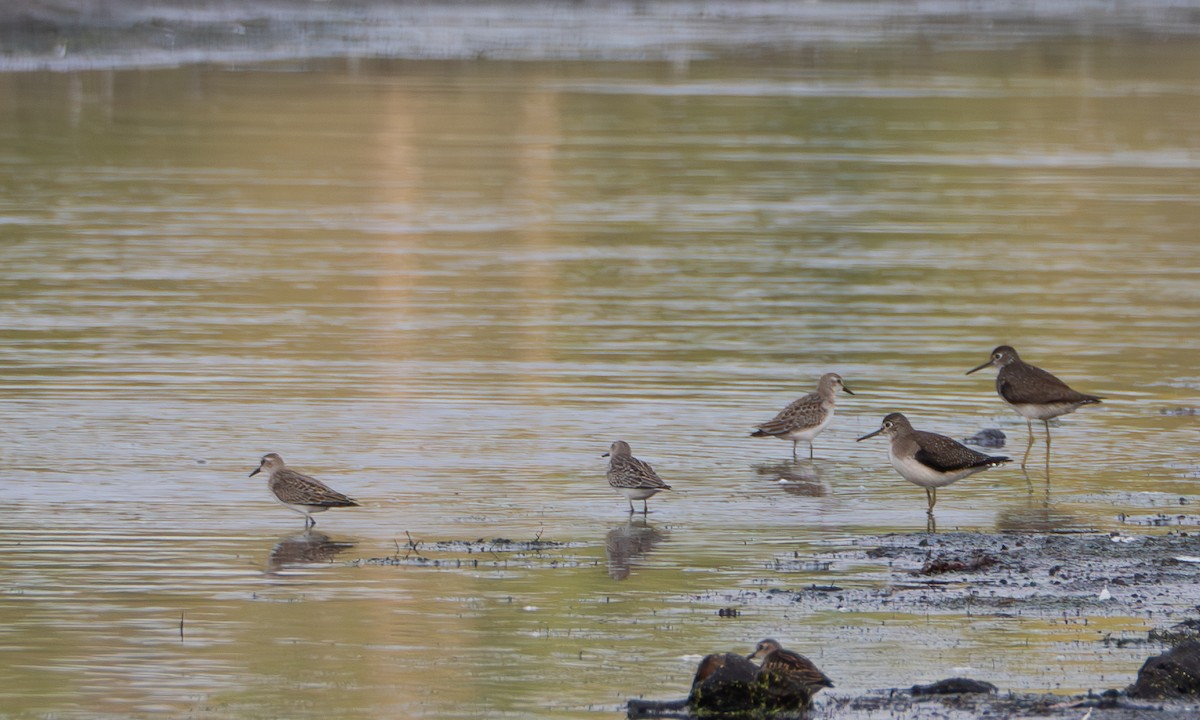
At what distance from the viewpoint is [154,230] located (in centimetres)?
2712

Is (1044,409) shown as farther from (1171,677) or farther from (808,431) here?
(1171,677)

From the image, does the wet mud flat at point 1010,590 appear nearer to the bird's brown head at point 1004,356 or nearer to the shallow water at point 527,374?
the shallow water at point 527,374

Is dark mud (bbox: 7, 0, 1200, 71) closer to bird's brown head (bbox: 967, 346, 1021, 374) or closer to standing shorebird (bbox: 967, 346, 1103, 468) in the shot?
bird's brown head (bbox: 967, 346, 1021, 374)

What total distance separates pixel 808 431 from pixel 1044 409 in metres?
1.70

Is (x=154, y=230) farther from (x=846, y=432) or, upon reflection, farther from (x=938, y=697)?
(x=938, y=697)

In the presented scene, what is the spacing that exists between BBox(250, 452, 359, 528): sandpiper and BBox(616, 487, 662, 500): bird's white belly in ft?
5.25

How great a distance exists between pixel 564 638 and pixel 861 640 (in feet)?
4.52

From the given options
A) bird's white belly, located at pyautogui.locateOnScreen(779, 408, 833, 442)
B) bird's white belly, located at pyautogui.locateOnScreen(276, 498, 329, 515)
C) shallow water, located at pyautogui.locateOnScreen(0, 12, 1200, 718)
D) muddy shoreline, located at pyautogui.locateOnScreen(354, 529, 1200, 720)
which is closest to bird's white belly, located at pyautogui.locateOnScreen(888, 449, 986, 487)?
shallow water, located at pyautogui.locateOnScreen(0, 12, 1200, 718)

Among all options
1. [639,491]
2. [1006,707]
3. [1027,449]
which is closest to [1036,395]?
[1027,449]

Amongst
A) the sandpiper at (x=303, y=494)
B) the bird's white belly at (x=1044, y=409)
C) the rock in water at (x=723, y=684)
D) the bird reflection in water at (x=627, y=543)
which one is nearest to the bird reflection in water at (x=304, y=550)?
the sandpiper at (x=303, y=494)

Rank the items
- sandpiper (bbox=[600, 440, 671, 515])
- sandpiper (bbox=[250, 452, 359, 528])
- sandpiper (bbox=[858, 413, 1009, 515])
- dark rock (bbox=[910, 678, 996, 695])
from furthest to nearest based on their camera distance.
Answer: sandpiper (bbox=[858, 413, 1009, 515]) < sandpiper (bbox=[600, 440, 671, 515]) < sandpiper (bbox=[250, 452, 359, 528]) < dark rock (bbox=[910, 678, 996, 695])

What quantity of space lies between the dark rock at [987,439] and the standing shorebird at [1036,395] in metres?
0.20

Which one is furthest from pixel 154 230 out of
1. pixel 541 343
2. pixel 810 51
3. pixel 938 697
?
pixel 810 51

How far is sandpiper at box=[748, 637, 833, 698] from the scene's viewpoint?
8.91 meters
